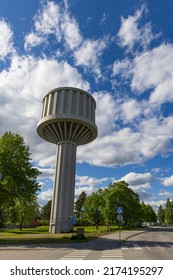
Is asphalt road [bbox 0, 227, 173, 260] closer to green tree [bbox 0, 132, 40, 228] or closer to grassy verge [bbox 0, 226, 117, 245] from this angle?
grassy verge [bbox 0, 226, 117, 245]

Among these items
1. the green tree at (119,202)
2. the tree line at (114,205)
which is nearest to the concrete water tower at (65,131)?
the tree line at (114,205)

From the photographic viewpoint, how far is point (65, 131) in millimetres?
40375

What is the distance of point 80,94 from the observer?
135ft

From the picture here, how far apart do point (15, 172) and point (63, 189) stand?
10568 millimetres

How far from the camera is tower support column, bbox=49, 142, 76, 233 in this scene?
37844mm

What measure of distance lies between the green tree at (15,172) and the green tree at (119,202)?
32911 millimetres

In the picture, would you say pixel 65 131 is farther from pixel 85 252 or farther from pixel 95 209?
pixel 95 209

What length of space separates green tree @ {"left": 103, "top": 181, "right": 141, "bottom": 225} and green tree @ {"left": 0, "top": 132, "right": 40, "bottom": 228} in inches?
1296

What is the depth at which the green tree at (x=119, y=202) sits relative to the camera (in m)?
60.4

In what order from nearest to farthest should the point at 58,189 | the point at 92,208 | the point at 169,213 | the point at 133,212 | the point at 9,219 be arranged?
1. the point at 9,219
2. the point at 58,189
3. the point at 133,212
4. the point at 92,208
5. the point at 169,213

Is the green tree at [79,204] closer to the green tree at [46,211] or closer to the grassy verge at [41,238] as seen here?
the green tree at [46,211]

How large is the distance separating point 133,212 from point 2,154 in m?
44.4

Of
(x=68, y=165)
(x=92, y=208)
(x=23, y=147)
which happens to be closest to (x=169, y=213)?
(x=92, y=208)
